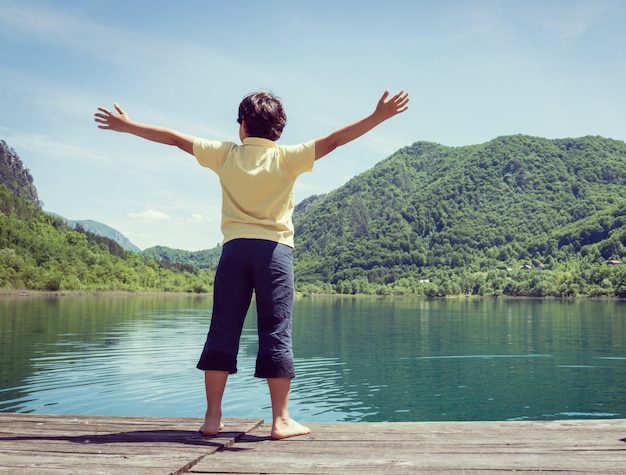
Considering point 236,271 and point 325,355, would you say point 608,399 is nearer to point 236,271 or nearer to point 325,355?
point 325,355

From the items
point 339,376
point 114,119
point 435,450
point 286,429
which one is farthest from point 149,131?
point 339,376

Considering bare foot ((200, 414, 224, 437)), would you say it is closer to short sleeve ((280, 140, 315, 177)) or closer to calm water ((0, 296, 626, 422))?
short sleeve ((280, 140, 315, 177))

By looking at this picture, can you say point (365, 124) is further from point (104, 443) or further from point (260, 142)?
point (104, 443)

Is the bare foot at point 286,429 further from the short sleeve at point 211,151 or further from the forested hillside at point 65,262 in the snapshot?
the forested hillside at point 65,262

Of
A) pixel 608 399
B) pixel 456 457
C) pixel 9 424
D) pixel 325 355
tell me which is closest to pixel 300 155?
pixel 456 457

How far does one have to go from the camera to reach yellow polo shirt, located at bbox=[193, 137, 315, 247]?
4.15 m

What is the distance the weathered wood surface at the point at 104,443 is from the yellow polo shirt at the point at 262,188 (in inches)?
54.1

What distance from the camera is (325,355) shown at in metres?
28.3

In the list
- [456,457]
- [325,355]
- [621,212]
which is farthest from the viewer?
[621,212]

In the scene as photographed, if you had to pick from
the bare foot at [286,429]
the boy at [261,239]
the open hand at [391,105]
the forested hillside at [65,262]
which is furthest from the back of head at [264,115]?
the forested hillside at [65,262]

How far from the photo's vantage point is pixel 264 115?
4293mm

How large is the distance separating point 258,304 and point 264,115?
1332mm

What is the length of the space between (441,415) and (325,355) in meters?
12.3

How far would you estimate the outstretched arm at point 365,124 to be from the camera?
157 inches
